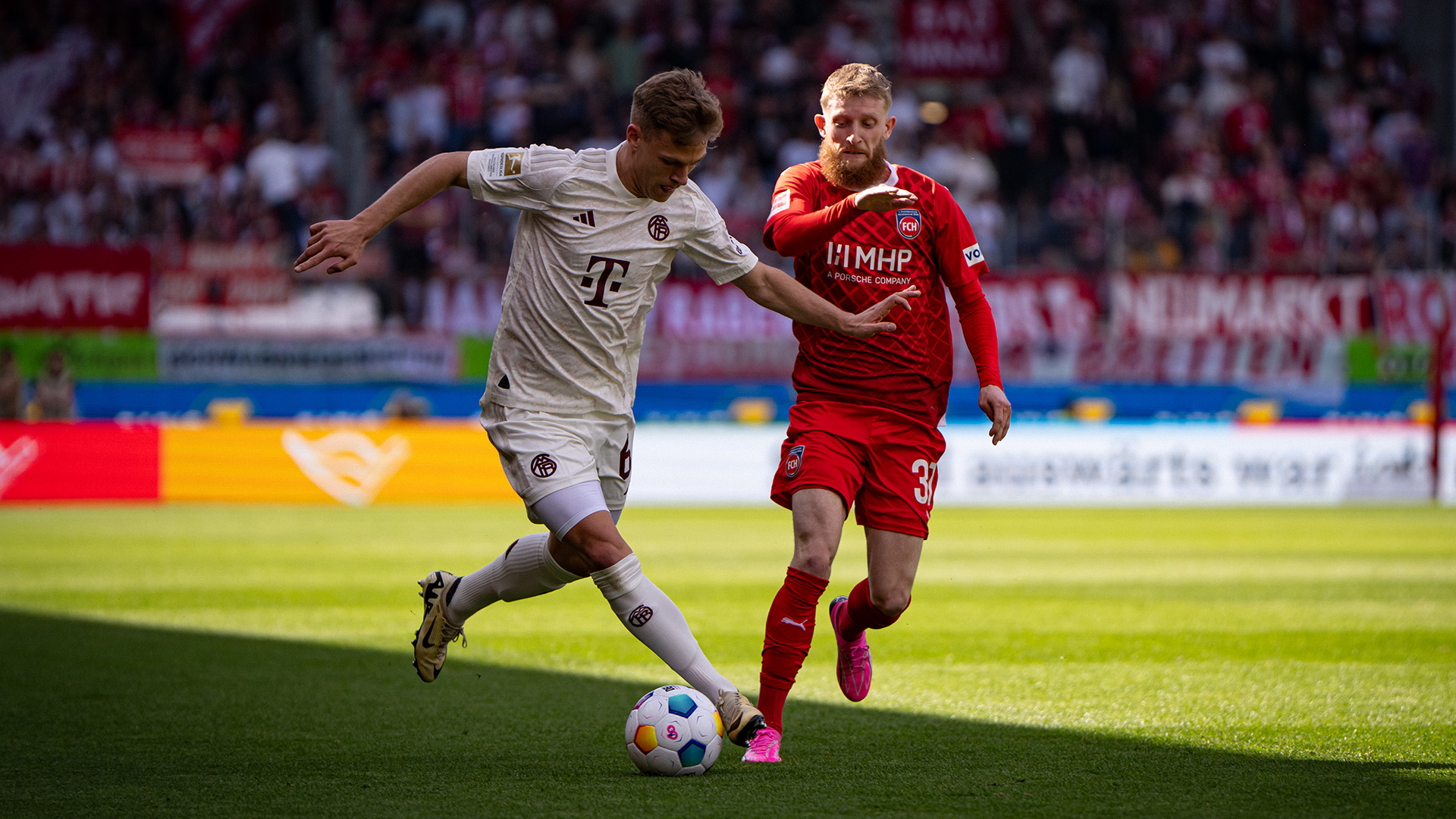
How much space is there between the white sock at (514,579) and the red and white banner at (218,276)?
13.4 metres

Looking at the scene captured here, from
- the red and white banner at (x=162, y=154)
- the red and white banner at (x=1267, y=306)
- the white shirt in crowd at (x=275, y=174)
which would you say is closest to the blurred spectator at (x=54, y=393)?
the red and white banner at (x=162, y=154)

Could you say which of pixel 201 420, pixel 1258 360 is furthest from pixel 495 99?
pixel 1258 360

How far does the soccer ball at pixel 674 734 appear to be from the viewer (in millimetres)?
4539

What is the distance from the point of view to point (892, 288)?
5.30 metres

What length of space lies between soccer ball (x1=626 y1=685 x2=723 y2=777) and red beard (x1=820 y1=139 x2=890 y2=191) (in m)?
1.83

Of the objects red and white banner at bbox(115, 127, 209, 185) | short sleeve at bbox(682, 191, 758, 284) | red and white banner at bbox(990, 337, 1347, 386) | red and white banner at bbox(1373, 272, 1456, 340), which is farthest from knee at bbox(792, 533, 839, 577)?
red and white banner at bbox(1373, 272, 1456, 340)

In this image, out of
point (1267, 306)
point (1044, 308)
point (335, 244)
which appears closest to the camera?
point (335, 244)

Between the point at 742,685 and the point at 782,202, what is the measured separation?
89.9 inches

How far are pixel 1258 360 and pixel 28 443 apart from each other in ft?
49.4

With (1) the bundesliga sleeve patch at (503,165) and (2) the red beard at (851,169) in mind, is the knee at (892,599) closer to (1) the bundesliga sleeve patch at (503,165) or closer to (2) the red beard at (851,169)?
(2) the red beard at (851,169)

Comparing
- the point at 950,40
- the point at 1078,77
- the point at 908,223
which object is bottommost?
the point at 908,223

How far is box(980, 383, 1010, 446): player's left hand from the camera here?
503 centimetres

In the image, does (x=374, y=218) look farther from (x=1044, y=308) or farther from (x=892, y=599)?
(x=1044, y=308)

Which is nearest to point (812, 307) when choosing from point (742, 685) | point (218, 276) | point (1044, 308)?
point (742, 685)
